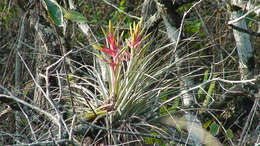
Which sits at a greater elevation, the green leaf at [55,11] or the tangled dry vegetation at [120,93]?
the green leaf at [55,11]

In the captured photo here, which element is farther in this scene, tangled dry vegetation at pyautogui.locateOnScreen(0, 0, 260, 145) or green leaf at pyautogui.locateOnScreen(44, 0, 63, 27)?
tangled dry vegetation at pyautogui.locateOnScreen(0, 0, 260, 145)

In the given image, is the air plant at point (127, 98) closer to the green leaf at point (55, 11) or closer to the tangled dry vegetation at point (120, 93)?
the tangled dry vegetation at point (120, 93)

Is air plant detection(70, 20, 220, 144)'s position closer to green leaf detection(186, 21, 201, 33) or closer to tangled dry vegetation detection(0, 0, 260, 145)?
tangled dry vegetation detection(0, 0, 260, 145)

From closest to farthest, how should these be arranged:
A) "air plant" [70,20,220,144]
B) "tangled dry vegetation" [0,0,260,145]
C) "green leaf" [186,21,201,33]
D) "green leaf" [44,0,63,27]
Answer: "green leaf" [44,0,63,27], "tangled dry vegetation" [0,0,260,145], "air plant" [70,20,220,144], "green leaf" [186,21,201,33]

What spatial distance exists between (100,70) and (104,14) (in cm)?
169

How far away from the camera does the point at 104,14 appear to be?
13.1 feet

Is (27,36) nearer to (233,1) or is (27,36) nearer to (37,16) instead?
(37,16)

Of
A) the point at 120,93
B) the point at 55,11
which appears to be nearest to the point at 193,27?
the point at 120,93

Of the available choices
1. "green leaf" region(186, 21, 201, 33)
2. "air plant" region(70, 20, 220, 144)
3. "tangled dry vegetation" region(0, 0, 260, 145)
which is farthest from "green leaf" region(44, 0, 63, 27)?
"green leaf" region(186, 21, 201, 33)

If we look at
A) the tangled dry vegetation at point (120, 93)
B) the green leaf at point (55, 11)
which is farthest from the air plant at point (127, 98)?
the green leaf at point (55, 11)

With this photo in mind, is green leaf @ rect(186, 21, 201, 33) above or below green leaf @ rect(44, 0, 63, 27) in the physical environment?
below

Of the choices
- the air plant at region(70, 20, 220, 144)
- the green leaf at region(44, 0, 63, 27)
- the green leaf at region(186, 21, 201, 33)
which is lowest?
the air plant at region(70, 20, 220, 144)

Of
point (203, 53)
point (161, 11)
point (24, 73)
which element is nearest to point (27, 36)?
point (24, 73)

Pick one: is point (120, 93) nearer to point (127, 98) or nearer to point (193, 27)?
point (127, 98)
